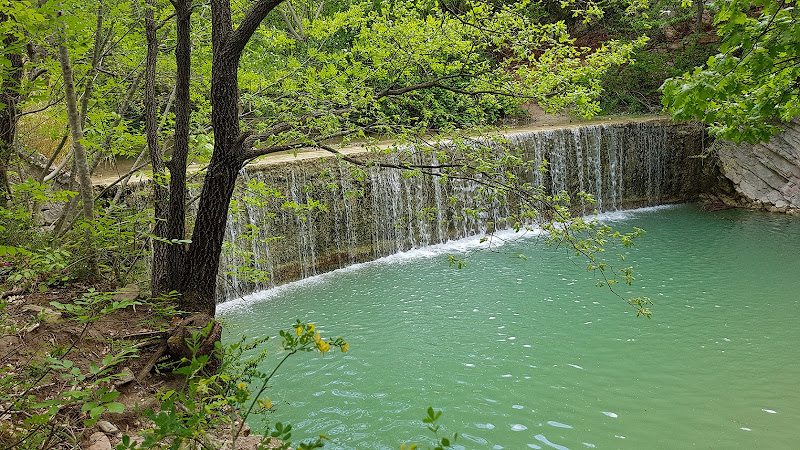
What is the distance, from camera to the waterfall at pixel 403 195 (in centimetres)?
904

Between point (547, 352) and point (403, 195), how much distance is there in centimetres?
569

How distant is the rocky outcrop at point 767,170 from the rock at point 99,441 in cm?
1392

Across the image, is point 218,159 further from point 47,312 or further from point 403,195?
point 403,195

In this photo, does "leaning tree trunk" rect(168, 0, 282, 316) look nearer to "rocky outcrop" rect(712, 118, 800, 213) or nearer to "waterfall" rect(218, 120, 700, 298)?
"waterfall" rect(218, 120, 700, 298)

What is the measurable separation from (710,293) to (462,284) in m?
3.47

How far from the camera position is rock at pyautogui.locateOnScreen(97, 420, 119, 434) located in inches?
111

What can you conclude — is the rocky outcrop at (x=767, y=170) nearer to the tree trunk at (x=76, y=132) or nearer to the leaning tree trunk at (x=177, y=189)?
the leaning tree trunk at (x=177, y=189)

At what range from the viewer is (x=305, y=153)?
34.6 feet

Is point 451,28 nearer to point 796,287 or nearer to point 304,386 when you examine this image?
point 304,386

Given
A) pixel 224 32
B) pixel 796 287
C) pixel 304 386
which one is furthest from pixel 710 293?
pixel 224 32

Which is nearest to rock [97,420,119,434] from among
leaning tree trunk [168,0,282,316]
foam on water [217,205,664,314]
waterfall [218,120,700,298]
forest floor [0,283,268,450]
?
forest floor [0,283,268,450]

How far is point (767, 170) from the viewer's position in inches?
511

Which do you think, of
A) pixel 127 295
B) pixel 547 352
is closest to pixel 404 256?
pixel 547 352

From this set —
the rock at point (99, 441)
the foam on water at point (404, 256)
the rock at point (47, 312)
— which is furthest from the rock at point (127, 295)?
the foam on water at point (404, 256)
